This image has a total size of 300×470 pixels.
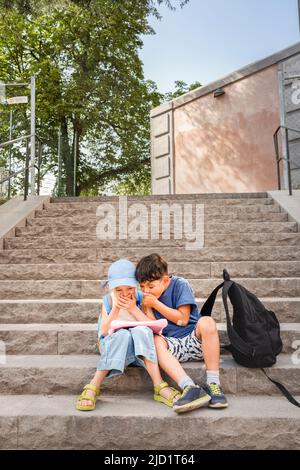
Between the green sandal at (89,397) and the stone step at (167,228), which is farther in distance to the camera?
the stone step at (167,228)

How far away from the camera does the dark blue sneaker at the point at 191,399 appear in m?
2.20

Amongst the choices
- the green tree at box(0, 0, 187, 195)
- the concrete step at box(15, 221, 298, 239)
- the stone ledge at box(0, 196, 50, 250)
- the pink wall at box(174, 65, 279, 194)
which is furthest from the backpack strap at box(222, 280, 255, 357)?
the green tree at box(0, 0, 187, 195)

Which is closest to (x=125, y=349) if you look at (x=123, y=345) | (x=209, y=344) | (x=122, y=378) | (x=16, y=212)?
(x=123, y=345)

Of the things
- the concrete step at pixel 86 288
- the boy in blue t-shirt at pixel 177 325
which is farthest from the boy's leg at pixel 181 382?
the concrete step at pixel 86 288

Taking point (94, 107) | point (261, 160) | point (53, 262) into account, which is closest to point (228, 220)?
point (53, 262)

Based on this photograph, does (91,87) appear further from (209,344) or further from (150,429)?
(150,429)

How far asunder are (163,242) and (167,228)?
0.33 m

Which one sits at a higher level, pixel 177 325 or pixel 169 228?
pixel 169 228

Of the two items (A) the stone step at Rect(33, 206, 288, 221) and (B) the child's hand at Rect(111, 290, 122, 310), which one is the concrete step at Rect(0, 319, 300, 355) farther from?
(A) the stone step at Rect(33, 206, 288, 221)

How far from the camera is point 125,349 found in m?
2.46

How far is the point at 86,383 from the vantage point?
260 cm

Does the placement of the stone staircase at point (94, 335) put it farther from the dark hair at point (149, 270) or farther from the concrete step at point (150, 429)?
the dark hair at point (149, 270)

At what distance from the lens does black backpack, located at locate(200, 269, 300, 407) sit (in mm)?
2527
